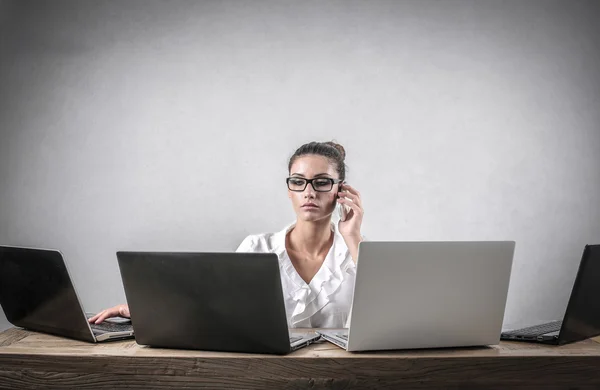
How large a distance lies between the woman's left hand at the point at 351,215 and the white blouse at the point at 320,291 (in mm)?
83

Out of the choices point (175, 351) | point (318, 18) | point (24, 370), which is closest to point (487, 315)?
point (175, 351)

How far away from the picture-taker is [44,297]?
5.19 ft

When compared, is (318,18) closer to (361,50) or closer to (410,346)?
(361,50)

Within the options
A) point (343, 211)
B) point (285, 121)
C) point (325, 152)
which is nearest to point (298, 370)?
point (343, 211)

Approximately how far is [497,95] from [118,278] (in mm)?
2417

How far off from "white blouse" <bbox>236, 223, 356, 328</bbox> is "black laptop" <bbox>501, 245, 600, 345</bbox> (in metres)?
0.79

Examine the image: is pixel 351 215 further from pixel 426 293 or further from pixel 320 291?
pixel 426 293

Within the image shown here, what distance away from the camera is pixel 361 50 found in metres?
3.43

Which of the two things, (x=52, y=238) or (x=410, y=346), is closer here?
(x=410, y=346)

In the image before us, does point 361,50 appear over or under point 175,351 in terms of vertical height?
over

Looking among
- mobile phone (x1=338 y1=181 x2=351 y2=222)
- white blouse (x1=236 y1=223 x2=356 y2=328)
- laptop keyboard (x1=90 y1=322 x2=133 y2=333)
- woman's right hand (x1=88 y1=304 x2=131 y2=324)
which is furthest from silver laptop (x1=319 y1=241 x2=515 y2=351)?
mobile phone (x1=338 y1=181 x2=351 y2=222)

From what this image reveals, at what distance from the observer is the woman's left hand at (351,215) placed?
2312 millimetres

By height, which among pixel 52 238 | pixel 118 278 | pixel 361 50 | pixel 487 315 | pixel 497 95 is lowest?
pixel 118 278

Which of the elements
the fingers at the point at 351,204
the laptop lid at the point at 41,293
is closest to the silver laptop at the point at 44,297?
the laptop lid at the point at 41,293
